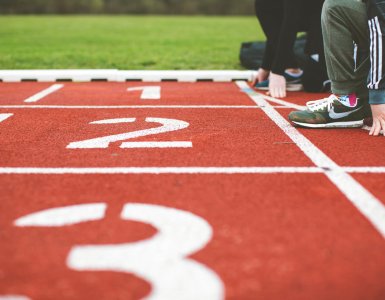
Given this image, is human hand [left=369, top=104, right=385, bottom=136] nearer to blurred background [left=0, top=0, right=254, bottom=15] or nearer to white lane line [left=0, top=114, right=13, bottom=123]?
white lane line [left=0, top=114, right=13, bottom=123]

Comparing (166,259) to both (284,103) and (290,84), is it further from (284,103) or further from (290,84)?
(290,84)

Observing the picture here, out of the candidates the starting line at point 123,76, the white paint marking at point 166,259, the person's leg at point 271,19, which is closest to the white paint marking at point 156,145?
the white paint marking at point 166,259

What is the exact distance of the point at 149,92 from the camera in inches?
225

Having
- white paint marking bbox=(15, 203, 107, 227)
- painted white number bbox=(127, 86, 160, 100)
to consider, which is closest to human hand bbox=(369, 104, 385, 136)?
white paint marking bbox=(15, 203, 107, 227)

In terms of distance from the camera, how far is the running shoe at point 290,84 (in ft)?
19.2

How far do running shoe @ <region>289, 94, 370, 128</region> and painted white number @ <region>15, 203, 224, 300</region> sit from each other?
1934 mm

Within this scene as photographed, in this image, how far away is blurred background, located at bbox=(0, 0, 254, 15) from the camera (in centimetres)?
3322

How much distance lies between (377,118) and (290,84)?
2366 mm

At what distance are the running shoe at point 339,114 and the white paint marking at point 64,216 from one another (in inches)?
79.6

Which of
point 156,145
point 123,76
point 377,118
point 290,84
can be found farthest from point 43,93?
point 377,118

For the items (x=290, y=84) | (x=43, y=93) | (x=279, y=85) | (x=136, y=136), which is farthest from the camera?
(x=290, y=84)

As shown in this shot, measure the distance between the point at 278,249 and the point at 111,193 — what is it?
0.85 metres

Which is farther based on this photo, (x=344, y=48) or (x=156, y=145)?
(x=344, y=48)

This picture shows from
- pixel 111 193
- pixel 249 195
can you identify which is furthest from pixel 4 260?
pixel 249 195
